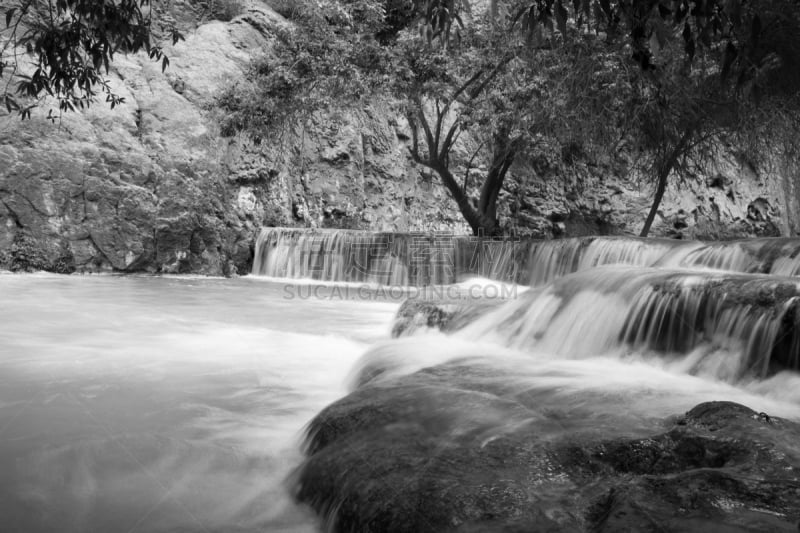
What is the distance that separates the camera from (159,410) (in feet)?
10.7

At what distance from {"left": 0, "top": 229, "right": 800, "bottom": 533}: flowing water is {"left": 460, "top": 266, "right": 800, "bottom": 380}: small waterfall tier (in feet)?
0.04

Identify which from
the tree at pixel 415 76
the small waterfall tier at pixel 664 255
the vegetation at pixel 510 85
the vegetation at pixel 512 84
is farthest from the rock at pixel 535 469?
the tree at pixel 415 76

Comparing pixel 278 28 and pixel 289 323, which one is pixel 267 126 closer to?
pixel 278 28

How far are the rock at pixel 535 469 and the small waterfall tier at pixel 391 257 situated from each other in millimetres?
8821

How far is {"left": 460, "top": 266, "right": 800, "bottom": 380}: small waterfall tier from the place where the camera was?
330 centimetres

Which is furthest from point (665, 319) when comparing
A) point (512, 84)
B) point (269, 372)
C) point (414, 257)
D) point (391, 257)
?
point (391, 257)

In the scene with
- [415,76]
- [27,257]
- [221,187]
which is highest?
[415,76]

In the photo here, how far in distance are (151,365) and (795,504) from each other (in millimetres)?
4341

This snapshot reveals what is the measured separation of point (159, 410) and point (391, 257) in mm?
8508

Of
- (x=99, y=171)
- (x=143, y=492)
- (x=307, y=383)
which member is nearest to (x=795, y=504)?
(x=143, y=492)

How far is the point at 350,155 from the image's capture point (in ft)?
53.8

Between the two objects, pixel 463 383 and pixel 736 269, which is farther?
pixel 736 269

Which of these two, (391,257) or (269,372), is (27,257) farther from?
(269,372)

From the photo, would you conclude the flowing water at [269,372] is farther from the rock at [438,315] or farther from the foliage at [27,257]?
the foliage at [27,257]
